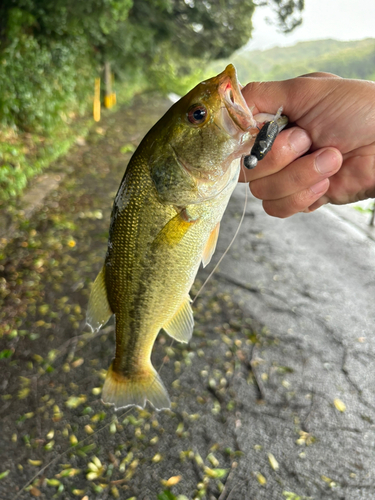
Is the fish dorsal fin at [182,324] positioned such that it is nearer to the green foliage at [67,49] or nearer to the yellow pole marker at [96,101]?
the green foliage at [67,49]

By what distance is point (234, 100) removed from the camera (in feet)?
4.60

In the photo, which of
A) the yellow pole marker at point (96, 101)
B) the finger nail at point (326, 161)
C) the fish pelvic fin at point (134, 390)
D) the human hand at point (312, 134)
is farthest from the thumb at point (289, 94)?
the yellow pole marker at point (96, 101)

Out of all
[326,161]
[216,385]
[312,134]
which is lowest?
[216,385]

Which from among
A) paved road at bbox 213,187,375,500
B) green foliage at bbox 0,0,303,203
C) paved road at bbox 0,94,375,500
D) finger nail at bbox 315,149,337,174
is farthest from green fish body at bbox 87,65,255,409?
green foliage at bbox 0,0,303,203

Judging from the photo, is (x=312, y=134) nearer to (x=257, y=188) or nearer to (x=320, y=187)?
(x=320, y=187)

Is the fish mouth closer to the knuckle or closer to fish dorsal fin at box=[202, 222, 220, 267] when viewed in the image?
fish dorsal fin at box=[202, 222, 220, 267]

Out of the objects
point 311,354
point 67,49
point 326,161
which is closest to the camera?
point 326,161

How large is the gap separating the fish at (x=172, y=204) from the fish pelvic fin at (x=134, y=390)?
306 millimetres

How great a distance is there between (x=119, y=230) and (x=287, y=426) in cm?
218

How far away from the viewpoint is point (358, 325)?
12.5ft

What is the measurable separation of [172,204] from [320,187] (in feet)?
2.63

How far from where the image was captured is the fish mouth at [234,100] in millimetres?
1383

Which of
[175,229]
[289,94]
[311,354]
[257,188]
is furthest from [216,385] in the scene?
[289,94]

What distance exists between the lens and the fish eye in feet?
4.72
